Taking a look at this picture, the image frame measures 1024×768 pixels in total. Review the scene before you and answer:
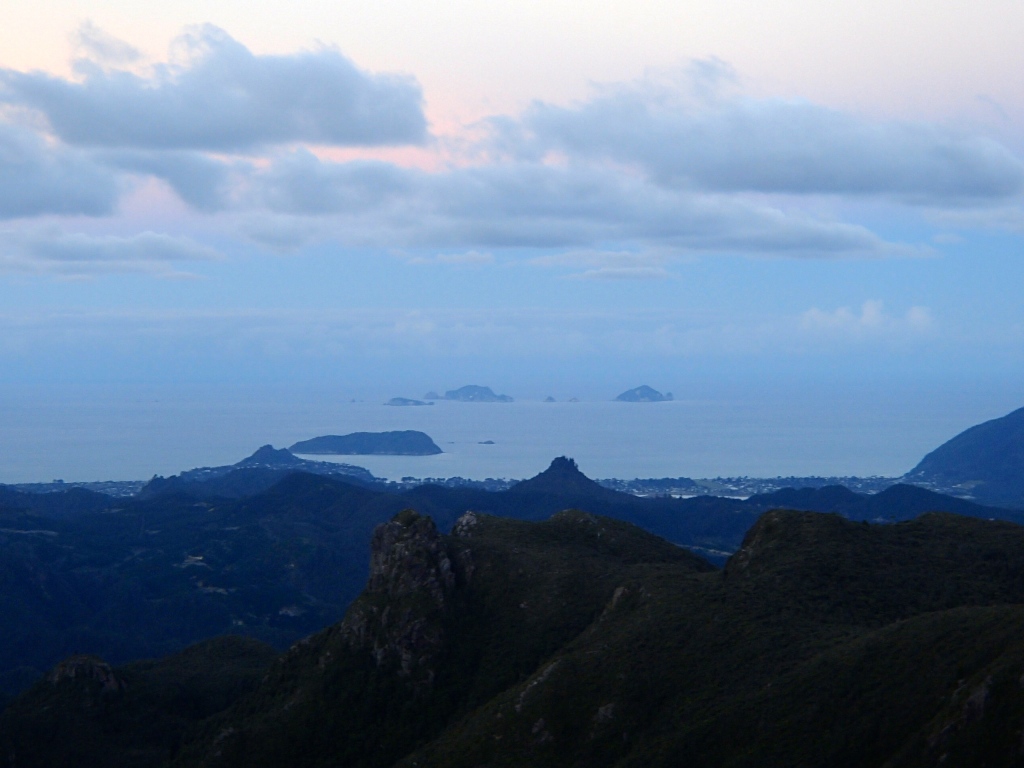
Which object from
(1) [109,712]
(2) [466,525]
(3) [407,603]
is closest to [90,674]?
(1) [109,712]

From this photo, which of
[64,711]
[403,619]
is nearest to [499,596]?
[403,619]

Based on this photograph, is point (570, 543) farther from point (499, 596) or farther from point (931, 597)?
point (931, 597)

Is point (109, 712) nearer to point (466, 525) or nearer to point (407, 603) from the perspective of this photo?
point (407, 603)

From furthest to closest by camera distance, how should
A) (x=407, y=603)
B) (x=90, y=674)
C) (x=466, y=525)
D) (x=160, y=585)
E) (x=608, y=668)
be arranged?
(x=160, y=585) → (x=466, y=525) → (x=90, y=674) → (x=407, y=603) → (x=608, y=668)

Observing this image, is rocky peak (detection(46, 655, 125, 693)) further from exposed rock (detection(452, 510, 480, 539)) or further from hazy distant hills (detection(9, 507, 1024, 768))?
exposed rock (detection(452, 510, 480, 539))

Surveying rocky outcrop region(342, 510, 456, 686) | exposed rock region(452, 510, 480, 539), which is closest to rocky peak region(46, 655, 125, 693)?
rocky outcrop region(342, 510, 456, 686)
